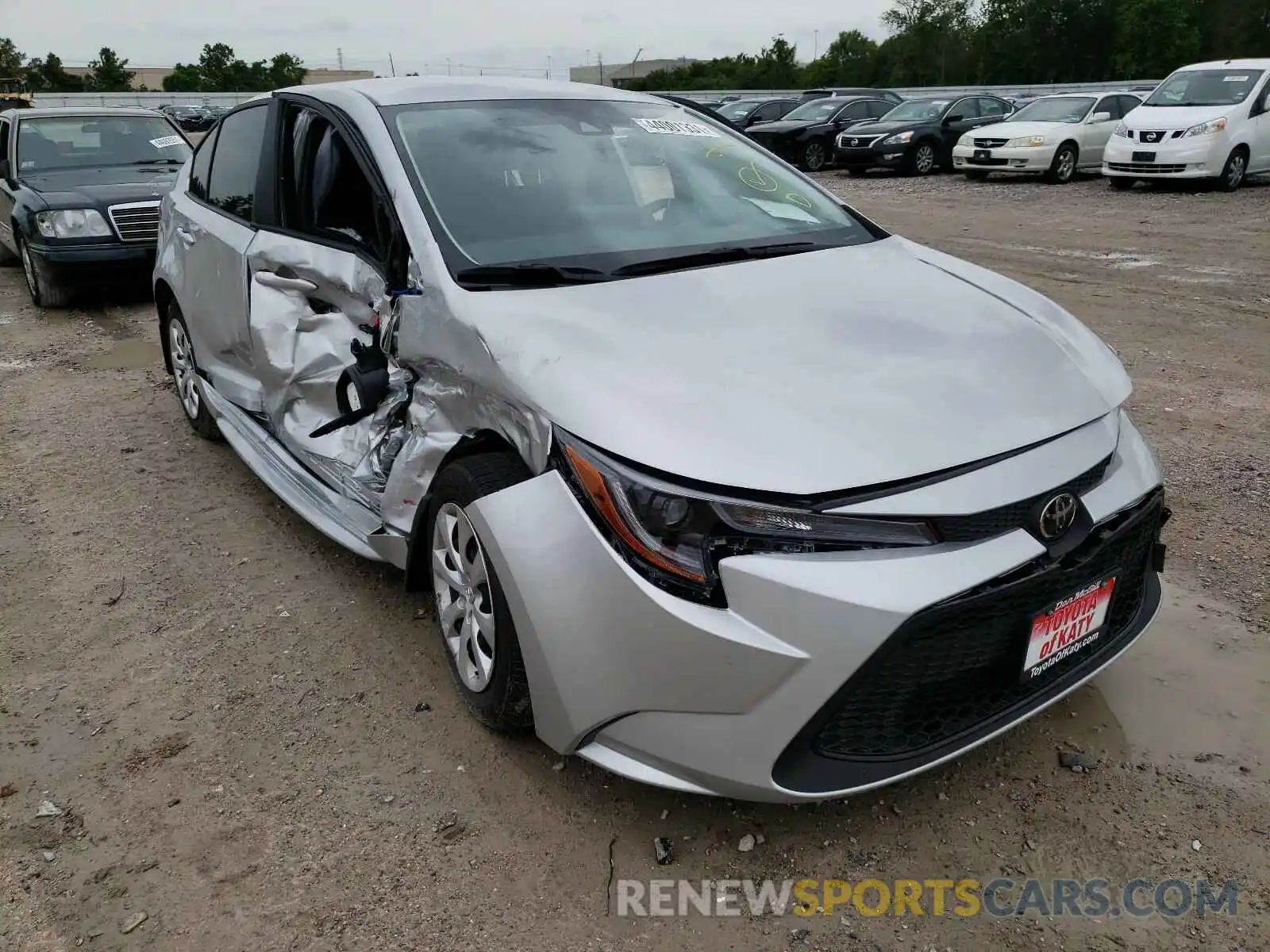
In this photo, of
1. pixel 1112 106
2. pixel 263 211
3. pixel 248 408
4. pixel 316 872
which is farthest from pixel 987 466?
pixel 1112 106

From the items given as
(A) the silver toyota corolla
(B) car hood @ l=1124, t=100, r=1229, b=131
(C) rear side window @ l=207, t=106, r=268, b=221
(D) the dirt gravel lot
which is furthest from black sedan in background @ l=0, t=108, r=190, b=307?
(B) car hood @ l=1124, t=100, r=1229, b=131

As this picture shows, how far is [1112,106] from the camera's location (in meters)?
15.8

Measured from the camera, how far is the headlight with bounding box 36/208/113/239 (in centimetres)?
779

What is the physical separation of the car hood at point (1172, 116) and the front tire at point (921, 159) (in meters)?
4.46

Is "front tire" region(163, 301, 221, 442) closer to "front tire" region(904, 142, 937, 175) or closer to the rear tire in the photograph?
the rear tire

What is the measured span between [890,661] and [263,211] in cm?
298

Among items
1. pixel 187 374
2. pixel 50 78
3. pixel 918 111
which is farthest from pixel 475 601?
pixel 50 78

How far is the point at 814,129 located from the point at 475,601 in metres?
18.9

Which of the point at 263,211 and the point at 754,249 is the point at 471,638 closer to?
the point at 754,249

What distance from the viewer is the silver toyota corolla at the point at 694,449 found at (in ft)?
6.51

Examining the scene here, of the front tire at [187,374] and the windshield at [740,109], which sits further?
the windshield at [740,109]

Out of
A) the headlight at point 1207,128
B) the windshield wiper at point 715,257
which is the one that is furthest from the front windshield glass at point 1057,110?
the windshield wiper at point 715,257

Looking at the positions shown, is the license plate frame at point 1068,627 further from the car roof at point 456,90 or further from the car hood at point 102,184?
the car hood at point 102,184

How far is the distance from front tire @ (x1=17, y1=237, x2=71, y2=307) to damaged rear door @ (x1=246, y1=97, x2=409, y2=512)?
5.35 m
